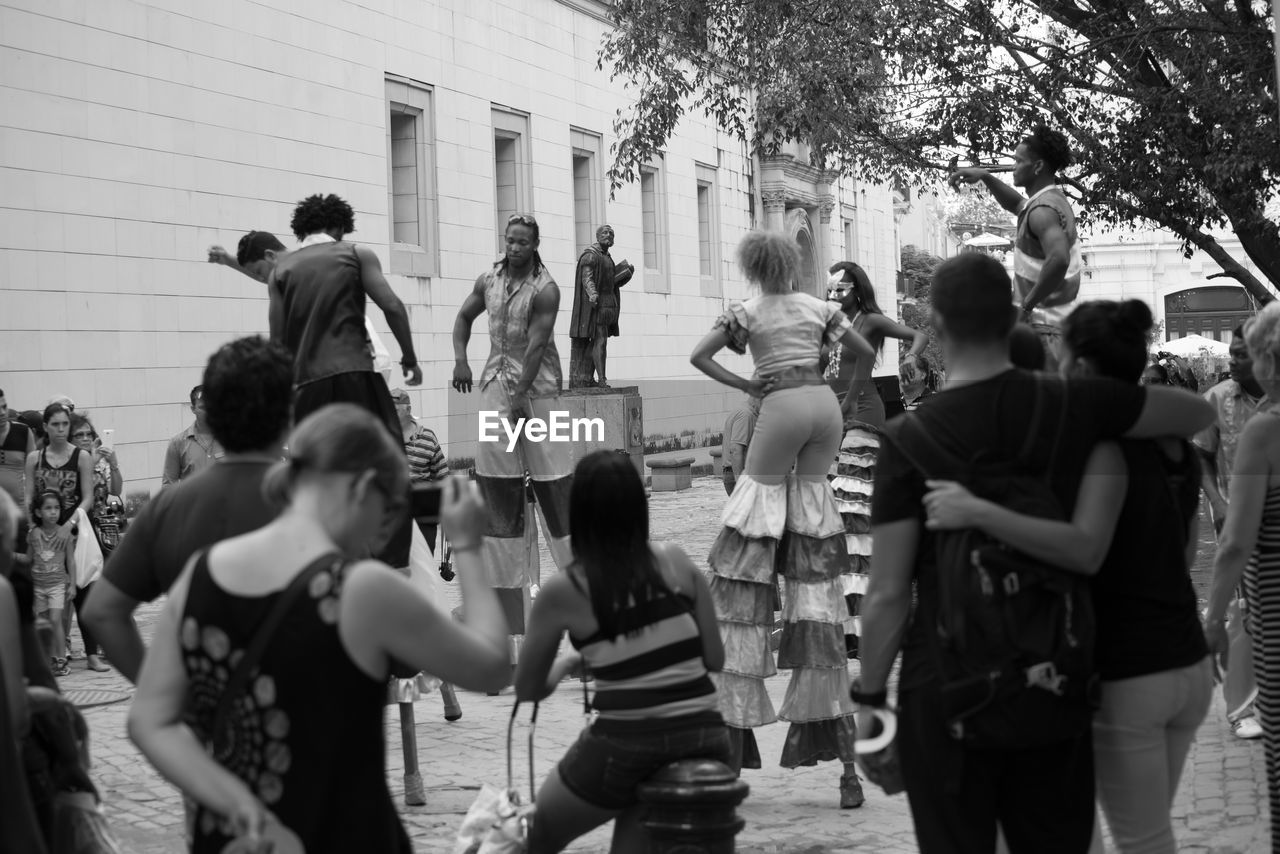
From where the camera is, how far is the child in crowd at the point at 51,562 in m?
10.8

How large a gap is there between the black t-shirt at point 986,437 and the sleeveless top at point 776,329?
10.3 ft

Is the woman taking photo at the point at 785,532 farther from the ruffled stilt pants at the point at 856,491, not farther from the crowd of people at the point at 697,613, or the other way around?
the ruffled stilt pants at the point at 856,491

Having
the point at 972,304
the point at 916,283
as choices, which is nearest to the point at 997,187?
the point at 972,304

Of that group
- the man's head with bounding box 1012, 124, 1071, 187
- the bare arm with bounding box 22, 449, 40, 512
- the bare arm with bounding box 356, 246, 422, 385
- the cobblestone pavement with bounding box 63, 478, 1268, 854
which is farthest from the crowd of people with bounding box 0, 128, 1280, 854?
the bare arm with bounding box 22, 449, 40, 512

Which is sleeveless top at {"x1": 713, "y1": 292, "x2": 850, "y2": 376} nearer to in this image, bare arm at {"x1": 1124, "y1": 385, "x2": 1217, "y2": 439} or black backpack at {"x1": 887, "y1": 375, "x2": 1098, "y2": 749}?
bare arm at {"x1": 1124, "y1": 385, "x2": 1217, "y2": 439}

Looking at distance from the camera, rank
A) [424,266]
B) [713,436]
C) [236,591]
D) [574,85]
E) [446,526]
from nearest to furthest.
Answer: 1. [236,591]
2. [446,526]
3. [424,266]
4. [574,85]
5. [713,436]

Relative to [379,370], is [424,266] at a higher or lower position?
higher

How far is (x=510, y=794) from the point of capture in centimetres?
436

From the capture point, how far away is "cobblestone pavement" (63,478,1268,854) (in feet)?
19.3

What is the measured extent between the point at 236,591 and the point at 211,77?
17862mm

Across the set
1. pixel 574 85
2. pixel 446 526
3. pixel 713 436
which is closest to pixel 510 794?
pixel 446 526

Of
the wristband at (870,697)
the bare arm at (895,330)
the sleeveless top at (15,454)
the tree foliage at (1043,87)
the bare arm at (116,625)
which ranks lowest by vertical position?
the wristband at (870,697)

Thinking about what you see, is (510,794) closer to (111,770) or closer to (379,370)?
(379,370)

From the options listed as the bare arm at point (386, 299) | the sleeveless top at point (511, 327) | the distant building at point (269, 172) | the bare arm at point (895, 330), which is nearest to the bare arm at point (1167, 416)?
the bare arm at point (386, 299)
